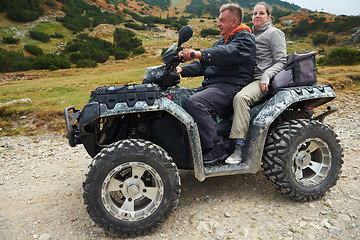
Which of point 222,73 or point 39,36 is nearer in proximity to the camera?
point 222,73

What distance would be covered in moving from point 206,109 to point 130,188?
1.19 meters

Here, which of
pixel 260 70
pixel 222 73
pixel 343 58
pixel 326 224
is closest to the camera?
pixel 326 224

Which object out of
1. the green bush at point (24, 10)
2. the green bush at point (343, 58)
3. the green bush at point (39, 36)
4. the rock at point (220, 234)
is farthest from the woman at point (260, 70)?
the green bush at point (24, 10)

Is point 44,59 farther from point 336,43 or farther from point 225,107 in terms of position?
point 336,43

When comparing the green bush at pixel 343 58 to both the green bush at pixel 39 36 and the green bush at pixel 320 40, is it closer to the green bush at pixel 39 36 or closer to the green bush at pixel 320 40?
the green bush at pixel 320 40

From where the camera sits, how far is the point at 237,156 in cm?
310

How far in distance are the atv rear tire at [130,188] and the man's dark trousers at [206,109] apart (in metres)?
0.56

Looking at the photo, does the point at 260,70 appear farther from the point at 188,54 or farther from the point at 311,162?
the point at 311,162

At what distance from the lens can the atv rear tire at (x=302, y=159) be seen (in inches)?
120

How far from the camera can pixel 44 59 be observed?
24281 mm

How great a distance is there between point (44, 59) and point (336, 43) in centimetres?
3380


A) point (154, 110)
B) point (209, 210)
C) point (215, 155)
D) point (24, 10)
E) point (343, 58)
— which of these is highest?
point (24, 10)

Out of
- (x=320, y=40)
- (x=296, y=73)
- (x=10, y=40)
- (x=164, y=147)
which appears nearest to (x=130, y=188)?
(x=164, y=147)

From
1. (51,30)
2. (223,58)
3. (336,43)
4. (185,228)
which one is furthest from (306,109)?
(51,30)
